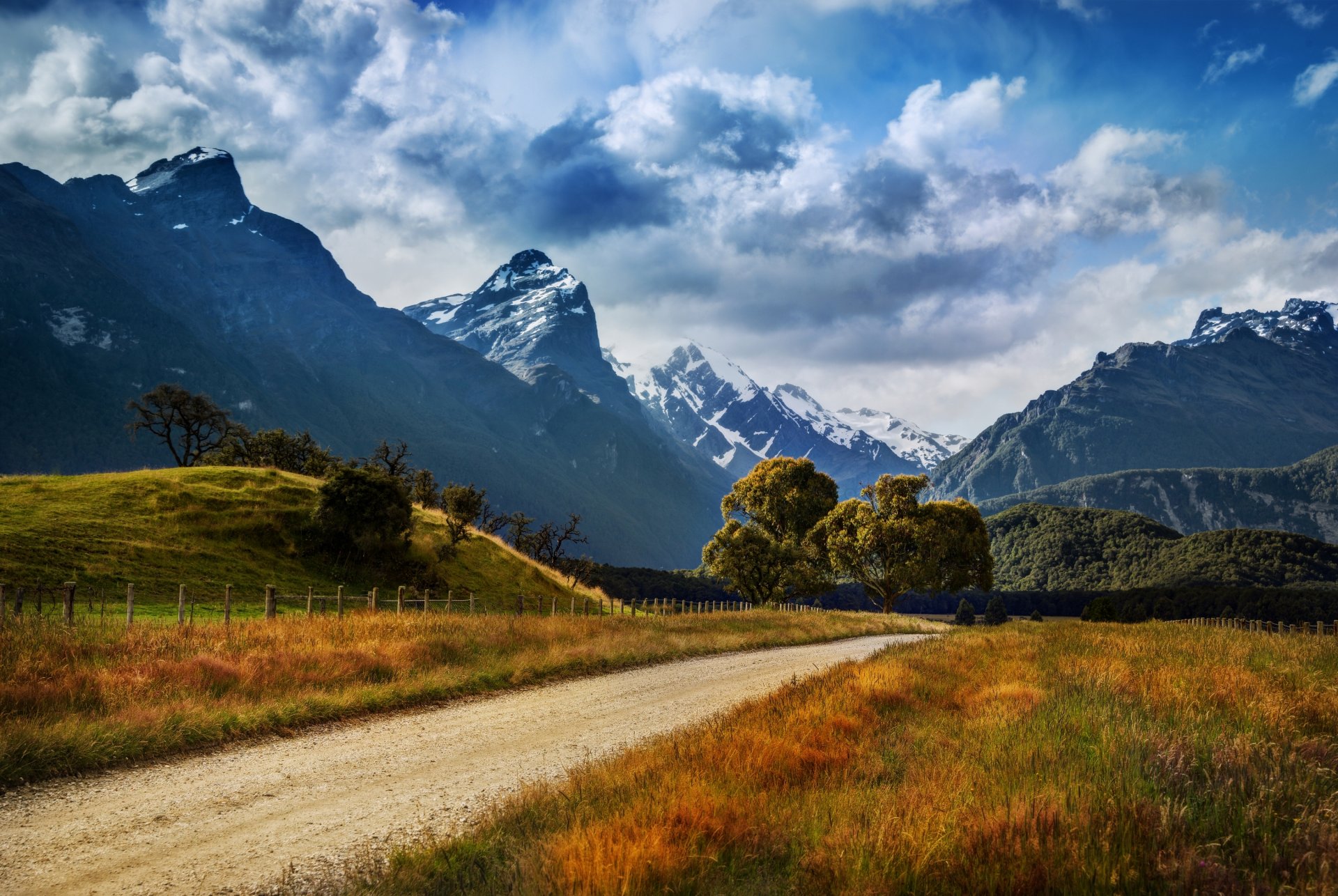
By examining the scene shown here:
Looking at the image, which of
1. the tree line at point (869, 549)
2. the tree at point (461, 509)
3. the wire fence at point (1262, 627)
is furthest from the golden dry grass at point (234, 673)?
the tree line at point (869, 549)

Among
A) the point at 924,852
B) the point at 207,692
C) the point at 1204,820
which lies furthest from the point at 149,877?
the point at 1204,820

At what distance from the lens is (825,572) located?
69312 millimetres

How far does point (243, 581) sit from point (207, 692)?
3184 centimetres

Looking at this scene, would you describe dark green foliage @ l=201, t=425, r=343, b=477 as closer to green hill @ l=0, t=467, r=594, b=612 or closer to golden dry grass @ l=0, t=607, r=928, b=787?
green hill @ l=0, t=467, r=594, b=612

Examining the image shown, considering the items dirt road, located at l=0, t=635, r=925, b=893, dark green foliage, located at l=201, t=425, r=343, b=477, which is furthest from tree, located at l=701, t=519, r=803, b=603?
dirt road, located at l=0, t=635, r=925, b=893

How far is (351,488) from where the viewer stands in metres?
50.8

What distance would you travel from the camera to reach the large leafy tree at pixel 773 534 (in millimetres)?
66188

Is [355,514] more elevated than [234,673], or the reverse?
[355,514]

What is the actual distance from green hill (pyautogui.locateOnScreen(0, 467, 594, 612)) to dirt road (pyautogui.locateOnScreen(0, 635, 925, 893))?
27218 millimetres

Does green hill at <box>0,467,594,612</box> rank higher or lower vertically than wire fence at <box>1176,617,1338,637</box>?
higher

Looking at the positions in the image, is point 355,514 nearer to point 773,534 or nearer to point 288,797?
point 773,534

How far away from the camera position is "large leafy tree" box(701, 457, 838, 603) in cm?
6619

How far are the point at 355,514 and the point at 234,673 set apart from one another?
3812 cm

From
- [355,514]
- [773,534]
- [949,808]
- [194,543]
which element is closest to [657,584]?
[773,534]
